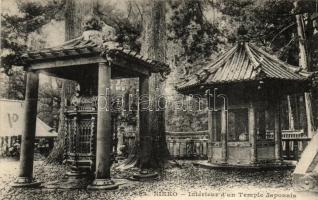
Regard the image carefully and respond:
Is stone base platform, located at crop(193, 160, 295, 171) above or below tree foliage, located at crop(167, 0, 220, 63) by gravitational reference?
below

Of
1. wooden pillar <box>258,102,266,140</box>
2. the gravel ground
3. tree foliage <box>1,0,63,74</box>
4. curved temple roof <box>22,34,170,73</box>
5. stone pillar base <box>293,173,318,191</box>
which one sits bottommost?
the gravel ground

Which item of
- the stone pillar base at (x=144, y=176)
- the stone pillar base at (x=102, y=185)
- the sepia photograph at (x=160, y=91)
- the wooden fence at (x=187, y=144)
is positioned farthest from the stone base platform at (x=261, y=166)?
the stone pillar base at (x=102, y=185)

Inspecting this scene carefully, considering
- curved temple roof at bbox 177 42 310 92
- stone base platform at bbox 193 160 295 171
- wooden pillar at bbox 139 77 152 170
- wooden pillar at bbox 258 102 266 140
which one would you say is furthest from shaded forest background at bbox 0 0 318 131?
wooden pillar at bbox 139 77 152 170

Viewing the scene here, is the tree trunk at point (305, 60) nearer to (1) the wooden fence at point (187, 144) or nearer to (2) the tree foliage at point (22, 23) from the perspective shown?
(1) the wooden fence at point (187, 144)

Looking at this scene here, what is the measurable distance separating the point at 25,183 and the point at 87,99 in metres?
1.46

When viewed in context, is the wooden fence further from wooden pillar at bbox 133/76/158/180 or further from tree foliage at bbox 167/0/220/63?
wooden pillar at bbox 133/76/158/180

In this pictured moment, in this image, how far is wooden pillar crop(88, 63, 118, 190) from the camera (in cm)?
482

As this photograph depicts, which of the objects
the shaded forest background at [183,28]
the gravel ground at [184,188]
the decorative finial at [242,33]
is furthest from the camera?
the decorative finial at [242,33]

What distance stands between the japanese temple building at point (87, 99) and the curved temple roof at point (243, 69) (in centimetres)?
114

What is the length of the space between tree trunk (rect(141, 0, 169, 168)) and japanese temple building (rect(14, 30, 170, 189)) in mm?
1072

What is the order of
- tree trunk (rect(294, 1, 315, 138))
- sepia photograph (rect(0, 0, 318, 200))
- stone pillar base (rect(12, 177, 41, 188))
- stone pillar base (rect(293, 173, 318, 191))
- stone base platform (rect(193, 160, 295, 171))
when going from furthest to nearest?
tree trunk (rect(294, 1, 315, 138))
stone base platform (rect(193, 160, 295, 171))
stone pillar base (rect(12, 177, 41, 188))
sepia photograph (rect(0, 0, 318, 200))
stone pillar base (rect(293, 173, 318, 191))

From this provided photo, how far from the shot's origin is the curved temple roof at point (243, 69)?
6.19 m

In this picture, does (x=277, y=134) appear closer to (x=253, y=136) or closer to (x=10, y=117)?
(x=253, y=136)

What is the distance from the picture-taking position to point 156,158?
6914mm
